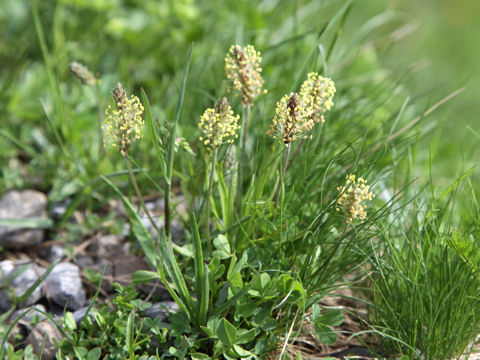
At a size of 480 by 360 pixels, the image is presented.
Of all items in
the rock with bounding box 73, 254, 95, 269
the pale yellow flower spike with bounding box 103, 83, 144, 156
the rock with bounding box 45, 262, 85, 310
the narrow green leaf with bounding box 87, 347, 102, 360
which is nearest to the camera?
the pale yellow flower spike with bounding box 103, 83, 144, 156

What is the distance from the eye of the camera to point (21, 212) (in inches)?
85.4

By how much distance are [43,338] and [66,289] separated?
0.74ft

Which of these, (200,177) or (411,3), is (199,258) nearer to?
(200,177)

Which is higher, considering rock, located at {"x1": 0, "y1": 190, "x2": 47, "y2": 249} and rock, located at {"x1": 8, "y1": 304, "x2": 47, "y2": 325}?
rock, located at {"x1": 0, "y1": 190, "x2": 47, "y2": 249}

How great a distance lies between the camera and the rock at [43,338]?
1625mm

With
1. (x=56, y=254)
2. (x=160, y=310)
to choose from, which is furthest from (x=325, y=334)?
(x=56, y=254)

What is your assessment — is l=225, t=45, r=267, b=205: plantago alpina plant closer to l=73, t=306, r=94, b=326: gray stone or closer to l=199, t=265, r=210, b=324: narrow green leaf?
l=199, t=265, r=210, b=324: narrow green leaf

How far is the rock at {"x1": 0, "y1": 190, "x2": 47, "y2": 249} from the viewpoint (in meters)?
2.11

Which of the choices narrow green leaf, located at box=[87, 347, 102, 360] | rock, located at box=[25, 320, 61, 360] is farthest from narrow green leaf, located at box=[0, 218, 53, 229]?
narrow green leaf, located at box=[87, 347, 102, 360]

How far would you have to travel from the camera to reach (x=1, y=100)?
260 centimetres

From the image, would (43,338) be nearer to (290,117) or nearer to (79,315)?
(79,315)

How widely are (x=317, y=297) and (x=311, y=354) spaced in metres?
0.29

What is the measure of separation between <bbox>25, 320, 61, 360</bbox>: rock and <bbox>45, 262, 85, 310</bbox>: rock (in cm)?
12

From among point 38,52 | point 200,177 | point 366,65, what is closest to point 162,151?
point 200,177
